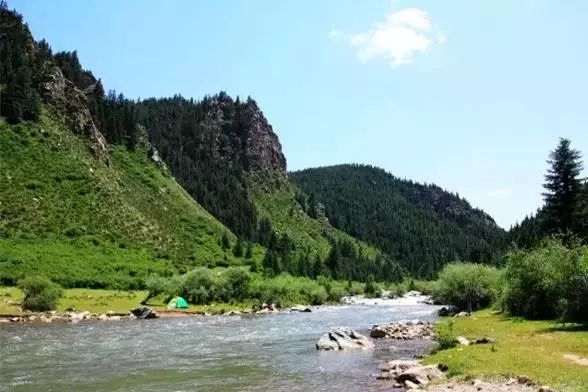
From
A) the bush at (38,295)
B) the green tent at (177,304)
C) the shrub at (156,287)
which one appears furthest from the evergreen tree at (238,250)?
the bush at (38,295)

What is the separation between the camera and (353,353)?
48250mm

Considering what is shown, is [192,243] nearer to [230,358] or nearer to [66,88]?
[66,88]

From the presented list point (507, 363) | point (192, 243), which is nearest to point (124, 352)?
point (507, 363)

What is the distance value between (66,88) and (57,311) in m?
107

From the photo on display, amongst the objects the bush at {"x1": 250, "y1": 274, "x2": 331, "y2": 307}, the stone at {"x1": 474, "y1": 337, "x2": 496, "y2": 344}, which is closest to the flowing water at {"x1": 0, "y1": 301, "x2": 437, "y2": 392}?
the stone at {"x1": 474, "y1": 337, "x2": 496, "y2": 344}

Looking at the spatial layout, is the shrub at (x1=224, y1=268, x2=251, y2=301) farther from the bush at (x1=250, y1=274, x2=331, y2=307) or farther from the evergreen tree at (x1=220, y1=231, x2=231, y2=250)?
the evergreen tree at (x1=220, y1=231, x2=231, y2=250)

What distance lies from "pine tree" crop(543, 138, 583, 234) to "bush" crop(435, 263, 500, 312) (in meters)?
14.3

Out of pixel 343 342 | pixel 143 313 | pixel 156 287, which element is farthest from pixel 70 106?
pixel 343 342

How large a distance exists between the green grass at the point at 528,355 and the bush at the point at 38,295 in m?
62.7

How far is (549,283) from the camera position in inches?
2283

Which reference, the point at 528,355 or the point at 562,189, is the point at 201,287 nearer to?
the point at 562,189

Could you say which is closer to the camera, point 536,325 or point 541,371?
point 541,371

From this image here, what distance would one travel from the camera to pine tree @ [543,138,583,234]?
312 ft

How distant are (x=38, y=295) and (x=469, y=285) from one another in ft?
213
